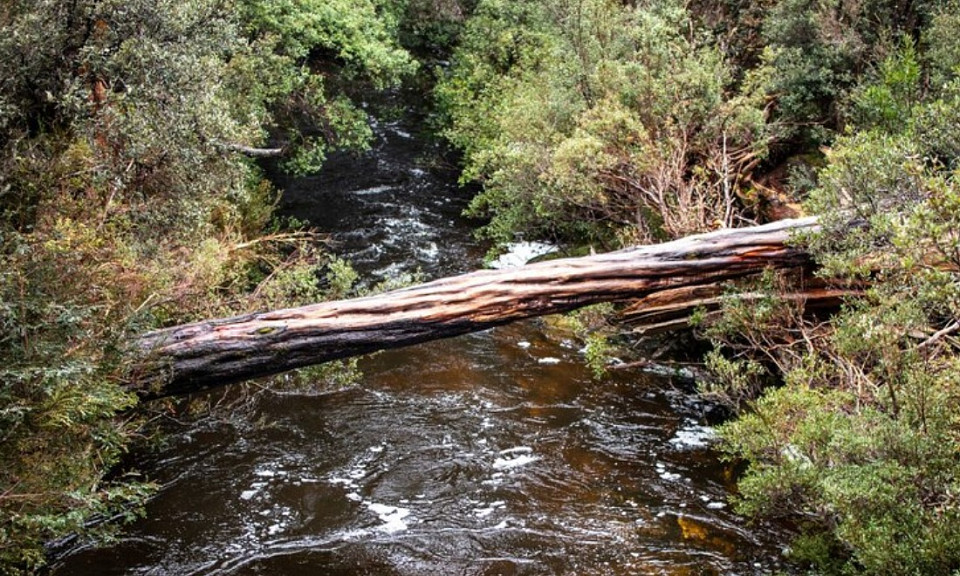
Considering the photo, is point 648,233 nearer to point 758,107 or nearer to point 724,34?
point 758,107

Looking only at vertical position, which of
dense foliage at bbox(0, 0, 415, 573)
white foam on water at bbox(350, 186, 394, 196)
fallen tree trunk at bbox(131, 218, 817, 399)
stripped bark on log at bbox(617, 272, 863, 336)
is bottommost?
stripped bark on log at bbox(617, 272, 863, 336)

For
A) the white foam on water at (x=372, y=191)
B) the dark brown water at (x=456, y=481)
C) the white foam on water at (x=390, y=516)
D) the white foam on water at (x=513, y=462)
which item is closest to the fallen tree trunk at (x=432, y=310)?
the dark brown water at (x=456, y=481)

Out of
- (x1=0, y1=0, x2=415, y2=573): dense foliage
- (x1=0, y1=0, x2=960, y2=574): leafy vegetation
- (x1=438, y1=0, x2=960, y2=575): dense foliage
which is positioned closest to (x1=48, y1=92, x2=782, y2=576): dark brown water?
(x1=0, y1=0, x2=960, y2=574): leafy vegetation

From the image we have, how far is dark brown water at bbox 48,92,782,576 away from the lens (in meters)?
7.68

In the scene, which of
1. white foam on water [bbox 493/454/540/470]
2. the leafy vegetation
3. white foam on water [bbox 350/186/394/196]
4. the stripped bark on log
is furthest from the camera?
white foam on water [bbox 350/186/394/196]

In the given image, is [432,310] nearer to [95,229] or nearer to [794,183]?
[95,229]

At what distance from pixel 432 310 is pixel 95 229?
3.50 m

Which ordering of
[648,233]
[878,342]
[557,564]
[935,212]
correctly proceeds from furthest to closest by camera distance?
[648,233] → [557,564] → [878,342] → [935,212]

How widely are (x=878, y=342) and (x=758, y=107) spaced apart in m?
9.20

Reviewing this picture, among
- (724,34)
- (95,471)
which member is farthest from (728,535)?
(724,34)

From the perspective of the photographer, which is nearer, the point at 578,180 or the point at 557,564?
the point at 557,564

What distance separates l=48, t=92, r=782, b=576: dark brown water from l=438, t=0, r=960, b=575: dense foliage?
3.08 feet

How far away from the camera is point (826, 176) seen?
780cm

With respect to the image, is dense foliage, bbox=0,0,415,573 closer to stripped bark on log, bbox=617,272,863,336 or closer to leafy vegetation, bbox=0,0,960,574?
leafy vegetation, bbox=0,0,960,574
